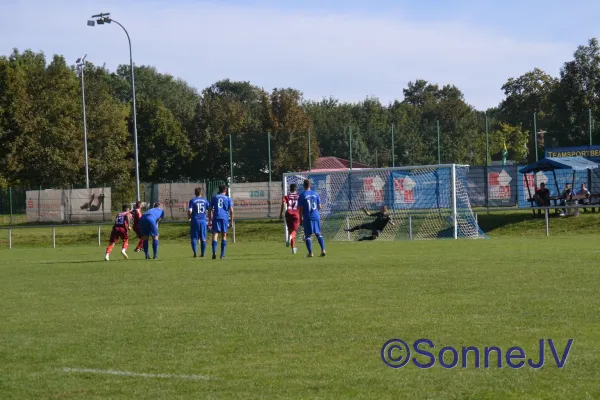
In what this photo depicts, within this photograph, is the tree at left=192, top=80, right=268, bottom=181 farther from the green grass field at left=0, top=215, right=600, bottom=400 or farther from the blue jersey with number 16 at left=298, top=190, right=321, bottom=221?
the green grass field at left=0, top=215, right=600, bottom=400

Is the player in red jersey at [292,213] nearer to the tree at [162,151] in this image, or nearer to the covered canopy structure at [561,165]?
the covered canopy structure at [561,165]

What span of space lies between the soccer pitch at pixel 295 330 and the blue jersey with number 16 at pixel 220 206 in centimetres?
566

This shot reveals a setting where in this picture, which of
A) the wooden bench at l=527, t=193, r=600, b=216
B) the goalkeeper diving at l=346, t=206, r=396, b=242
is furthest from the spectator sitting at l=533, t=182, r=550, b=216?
the goalkeeper diving at l=346, t=206, r=396, b=242

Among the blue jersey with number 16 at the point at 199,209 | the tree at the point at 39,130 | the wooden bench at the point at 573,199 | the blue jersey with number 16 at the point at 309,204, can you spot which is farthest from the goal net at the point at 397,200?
the tree at the point at 39,130

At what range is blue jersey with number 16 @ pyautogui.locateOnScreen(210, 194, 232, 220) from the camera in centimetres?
2423

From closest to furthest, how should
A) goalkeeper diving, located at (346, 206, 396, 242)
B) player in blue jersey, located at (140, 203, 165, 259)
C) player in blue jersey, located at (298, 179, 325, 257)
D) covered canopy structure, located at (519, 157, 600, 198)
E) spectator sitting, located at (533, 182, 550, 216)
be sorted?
player in blue jersey, located at (298, 179, 325, 257)
player in blue jersey, located at (140, 203, 165, 259)
goalkeeper diving, located at (346, 206, 396, 242)
spectator sitting, located at (533, 182, 550, 216)
covered canopy structure, located at (519, 157, 600, 198)

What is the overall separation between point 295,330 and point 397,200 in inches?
1066

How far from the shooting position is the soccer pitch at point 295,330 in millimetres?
7414

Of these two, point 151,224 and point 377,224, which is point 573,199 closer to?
point 377,224

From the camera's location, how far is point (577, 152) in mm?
42531

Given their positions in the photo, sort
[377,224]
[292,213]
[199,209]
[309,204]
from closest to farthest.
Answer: [309,204] < [199,209] < [292,213] < [377,224]

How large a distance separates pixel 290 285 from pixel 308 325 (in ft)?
15.8

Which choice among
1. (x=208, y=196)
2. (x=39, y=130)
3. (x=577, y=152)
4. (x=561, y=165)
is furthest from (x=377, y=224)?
(x=39, y=130)

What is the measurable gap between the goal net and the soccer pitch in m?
16.3
